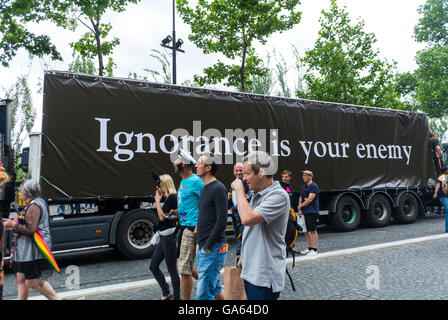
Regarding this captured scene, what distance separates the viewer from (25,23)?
13.0 meters

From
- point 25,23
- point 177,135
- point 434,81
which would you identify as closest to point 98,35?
point 25,23

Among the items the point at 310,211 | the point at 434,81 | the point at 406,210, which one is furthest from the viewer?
the point at 434,81

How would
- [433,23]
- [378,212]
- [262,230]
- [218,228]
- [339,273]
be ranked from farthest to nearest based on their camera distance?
[433,23] → [378,212] → [339,273] → [218,228] → [262,230]

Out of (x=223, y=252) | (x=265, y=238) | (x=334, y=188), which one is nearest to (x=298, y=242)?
(x=334, y=188)

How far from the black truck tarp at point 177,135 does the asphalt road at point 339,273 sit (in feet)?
5.02

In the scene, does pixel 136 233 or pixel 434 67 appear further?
pixel 434 67

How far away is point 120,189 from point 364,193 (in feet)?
25.5

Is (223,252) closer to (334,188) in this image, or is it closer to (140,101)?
(140,101)

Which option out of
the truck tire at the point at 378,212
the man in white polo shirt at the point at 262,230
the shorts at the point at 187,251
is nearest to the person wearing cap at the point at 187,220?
the shorts at the point at 187,251

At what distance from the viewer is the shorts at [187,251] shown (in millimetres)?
4262

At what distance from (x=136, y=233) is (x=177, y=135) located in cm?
228

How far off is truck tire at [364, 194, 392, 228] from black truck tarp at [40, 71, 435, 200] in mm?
469

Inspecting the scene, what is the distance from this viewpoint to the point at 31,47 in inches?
520

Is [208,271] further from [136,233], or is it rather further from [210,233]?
[136,233]
